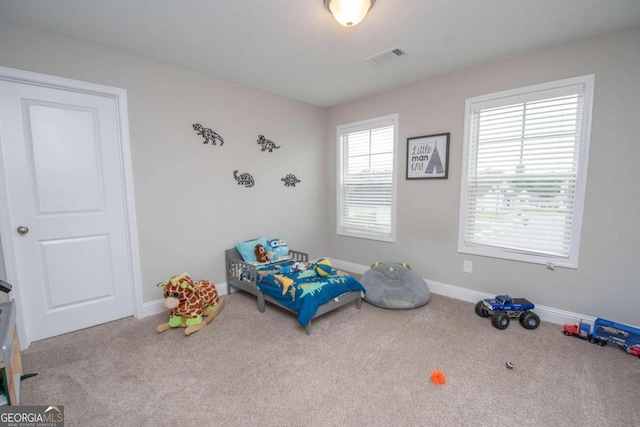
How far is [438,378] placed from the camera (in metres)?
1.80

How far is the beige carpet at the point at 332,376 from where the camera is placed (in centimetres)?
155

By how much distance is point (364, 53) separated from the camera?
2498mm

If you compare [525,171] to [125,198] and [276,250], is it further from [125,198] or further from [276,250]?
[125,198]

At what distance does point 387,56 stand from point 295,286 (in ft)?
A: 7.65

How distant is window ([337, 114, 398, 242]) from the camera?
3.61 m

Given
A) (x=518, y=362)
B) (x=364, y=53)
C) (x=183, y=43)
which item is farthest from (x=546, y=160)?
(x=183, y=43)

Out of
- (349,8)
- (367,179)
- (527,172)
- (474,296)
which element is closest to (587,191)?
(527,172)

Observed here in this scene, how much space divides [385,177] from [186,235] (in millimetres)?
2561

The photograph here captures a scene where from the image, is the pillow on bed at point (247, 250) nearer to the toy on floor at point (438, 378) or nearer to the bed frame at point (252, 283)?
the bed frame at point (252, 283)

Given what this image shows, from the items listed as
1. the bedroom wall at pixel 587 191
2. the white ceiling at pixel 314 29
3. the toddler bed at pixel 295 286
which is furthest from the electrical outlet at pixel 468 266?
the white ceiling at pixel 314 29

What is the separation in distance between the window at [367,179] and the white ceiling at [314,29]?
967 millimetres

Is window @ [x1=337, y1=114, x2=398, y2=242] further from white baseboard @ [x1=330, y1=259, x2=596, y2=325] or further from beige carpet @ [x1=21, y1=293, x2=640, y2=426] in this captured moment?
beige carpet @ [x1=21, y1=293, x2=640, y2=426]

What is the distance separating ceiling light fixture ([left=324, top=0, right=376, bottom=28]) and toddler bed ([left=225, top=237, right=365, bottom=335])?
210 centimetres

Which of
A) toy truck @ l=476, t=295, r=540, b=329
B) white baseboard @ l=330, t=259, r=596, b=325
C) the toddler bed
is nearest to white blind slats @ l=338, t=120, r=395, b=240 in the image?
white baseboard @ l=330, t=259, r=596, b=325
